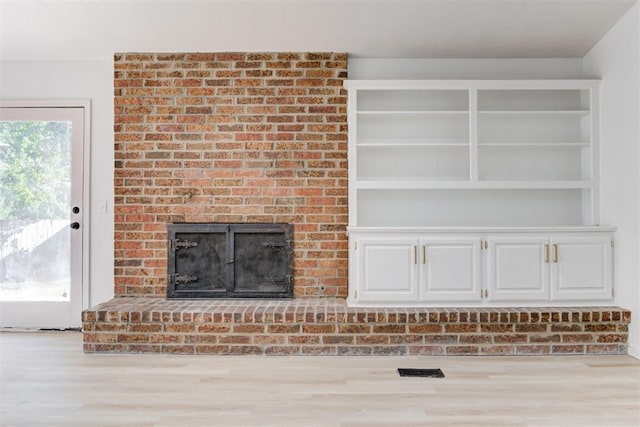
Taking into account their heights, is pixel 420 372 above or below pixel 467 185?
below

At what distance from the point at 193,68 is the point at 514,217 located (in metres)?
2.89

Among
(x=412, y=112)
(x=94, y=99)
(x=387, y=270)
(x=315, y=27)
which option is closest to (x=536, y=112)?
(x=412, y=112)

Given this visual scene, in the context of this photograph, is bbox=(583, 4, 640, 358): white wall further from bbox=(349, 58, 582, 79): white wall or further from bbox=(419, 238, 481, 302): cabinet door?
bbox=(419, 238, 481, 302): cabinet door

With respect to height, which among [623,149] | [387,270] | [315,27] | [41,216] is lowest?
[387,270]

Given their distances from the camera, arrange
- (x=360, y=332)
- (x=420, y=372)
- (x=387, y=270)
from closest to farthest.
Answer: (x=420, y=372) < (x=360, y=332) < (x=387, y=270)

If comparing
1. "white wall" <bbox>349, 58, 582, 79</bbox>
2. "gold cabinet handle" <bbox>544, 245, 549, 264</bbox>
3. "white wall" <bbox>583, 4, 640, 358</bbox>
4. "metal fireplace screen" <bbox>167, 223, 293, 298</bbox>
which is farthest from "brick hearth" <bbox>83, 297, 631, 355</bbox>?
"white wall" <bbox>349, 58, 582, 79</bbox>

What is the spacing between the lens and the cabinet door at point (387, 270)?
11.3ft

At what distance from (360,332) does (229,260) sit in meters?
1.20

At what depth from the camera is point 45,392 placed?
2602 mm

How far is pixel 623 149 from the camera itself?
11.0 feet

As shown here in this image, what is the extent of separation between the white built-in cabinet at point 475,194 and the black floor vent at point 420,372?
0.59 metres

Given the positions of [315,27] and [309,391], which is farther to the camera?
[315,27]

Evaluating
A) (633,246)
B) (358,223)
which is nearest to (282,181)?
(358,223)

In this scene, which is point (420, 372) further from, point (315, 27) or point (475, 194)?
point (315, 27)
